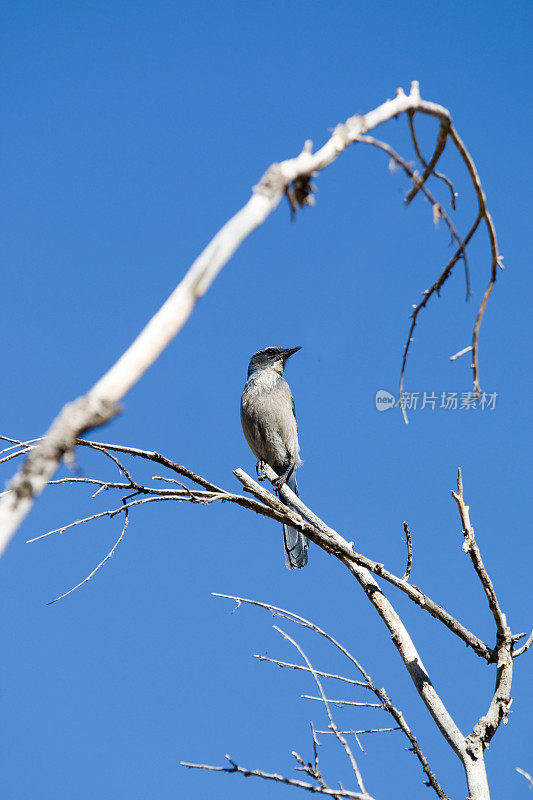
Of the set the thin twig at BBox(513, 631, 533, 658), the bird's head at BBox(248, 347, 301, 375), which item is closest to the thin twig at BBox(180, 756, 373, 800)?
the thin twig at BBox(513, 631, 533, 658)

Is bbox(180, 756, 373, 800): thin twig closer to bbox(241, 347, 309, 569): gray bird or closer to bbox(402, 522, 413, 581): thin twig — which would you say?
bbox(402, 522, 413, 581): thin twig

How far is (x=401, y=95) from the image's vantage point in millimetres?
1597

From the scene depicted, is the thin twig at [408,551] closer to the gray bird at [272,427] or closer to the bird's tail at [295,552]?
the bird's tail at [295,552]

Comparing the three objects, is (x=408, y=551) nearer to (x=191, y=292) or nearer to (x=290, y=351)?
(x=191, y=292)

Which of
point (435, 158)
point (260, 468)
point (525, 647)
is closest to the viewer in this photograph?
point (435, 158)

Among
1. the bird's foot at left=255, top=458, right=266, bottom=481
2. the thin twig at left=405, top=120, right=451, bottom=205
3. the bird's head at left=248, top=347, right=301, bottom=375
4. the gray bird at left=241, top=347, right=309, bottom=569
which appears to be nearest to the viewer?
the thin twig at left=405, top=120, right=451, bottom=205

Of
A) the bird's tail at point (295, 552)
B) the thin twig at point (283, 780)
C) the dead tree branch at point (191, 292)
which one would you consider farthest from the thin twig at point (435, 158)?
the bird's tail at point (295, 552)

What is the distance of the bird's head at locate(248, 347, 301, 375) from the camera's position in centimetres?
780

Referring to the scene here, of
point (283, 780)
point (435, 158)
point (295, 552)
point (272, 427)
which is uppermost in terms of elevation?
point (272, 427)

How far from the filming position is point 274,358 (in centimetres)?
785

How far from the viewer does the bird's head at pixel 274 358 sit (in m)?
7.80

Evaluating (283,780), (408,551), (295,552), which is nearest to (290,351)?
(295,552)

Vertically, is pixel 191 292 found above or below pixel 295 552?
below

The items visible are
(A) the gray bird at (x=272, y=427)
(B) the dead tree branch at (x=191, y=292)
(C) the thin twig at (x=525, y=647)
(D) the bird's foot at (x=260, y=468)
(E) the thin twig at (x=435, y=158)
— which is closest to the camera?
(B) the dead tree branch at (x=191, y=292)
